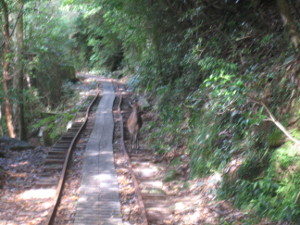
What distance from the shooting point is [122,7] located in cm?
1416

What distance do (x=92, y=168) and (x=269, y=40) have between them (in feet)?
17.5

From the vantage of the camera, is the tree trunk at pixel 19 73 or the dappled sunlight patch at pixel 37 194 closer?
the dappled sunlight patch at pixel 37 194

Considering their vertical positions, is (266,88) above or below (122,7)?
below

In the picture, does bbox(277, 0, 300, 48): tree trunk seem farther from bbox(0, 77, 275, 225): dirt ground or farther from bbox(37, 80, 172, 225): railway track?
bbox(37, 80, 172, 225): railway track

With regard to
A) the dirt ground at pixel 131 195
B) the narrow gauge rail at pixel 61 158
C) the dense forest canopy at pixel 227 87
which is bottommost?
the dirt ground at pixel 131 195

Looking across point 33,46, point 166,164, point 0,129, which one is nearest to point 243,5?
point 166,164

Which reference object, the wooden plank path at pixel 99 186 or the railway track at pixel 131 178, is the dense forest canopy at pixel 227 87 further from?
the wooden plank path at pixel 99 186

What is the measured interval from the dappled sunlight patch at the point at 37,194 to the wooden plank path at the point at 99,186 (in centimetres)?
66

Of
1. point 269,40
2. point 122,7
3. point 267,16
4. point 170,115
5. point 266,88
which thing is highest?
point 122,7

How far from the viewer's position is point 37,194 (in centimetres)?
748

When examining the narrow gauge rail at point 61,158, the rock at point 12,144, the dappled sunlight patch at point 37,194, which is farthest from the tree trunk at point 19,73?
the dappled sunlight patch at point 37,194

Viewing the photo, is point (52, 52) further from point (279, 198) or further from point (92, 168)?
point (279, 198)

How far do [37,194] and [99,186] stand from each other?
1.33 metres

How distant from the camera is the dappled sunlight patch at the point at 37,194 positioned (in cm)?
731
